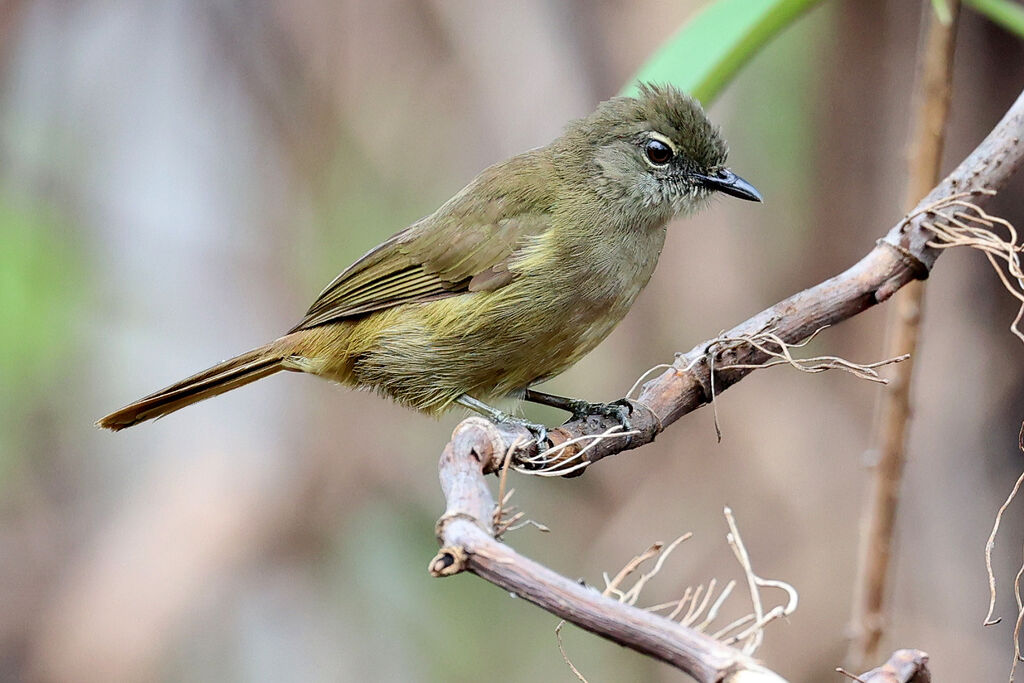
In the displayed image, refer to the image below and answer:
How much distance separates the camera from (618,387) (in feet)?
14.6

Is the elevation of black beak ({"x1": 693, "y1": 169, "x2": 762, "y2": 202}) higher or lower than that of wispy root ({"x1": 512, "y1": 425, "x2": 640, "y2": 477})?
higher

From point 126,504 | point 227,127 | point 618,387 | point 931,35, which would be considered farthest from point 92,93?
point 931,35

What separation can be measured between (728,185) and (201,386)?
1572 mm

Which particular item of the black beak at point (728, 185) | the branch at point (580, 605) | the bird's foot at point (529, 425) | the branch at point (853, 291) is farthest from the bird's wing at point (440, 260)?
the branch at point (580, 605)

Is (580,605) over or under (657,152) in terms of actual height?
under

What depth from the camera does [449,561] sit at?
43.8 inches

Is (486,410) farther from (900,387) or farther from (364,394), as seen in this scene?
(364,394)

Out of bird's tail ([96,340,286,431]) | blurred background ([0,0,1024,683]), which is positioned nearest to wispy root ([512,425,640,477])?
bird's tail ([96,340,286,431])

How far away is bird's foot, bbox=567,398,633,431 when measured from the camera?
87.5 inches

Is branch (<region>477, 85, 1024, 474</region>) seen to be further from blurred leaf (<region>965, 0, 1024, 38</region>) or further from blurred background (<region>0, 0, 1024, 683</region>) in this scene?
blurred background (<region>0, 0, 1024, 683</region>)

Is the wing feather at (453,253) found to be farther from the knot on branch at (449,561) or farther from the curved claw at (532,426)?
the knot on branch at (449,561)

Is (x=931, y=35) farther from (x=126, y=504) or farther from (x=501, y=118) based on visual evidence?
(x=126, y=504)

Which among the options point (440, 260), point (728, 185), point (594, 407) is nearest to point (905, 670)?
point (594, 407)

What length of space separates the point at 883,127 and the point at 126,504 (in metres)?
3.61
